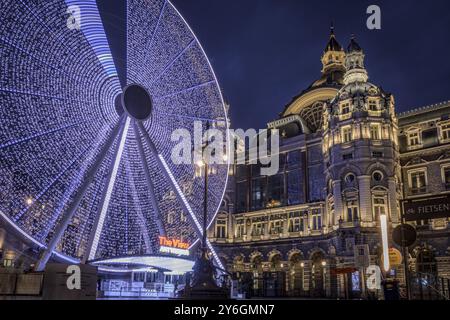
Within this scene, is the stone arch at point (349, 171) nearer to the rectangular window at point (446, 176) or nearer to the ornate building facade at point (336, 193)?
the ornate building facade at point (336, 193)

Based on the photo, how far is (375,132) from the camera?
65.3 m

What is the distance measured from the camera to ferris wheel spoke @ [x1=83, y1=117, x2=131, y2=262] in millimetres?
39938

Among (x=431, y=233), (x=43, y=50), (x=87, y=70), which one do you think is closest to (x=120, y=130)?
(x=87, y=70)

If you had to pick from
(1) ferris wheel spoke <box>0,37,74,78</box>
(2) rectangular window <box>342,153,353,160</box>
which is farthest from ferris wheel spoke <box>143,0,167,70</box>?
(2) rectangular window <box>342,153,353,160</box>

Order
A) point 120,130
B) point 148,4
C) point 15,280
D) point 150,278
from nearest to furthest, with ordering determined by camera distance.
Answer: point 15,280
point 120,130
point 148,4
point 150,278

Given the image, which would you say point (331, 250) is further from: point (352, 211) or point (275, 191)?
point (275, 191)

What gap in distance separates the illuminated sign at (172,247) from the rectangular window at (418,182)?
33.4m

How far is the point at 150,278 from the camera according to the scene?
5888cm

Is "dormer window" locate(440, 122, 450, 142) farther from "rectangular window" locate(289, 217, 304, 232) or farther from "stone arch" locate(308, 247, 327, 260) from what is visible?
"rectangular window" locate(289, 217, 304, 232)

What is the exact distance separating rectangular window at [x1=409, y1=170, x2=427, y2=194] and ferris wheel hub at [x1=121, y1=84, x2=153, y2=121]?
128ft

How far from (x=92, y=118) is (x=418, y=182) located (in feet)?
149

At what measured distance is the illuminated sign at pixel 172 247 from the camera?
48.1 m

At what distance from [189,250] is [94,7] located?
2699 cm
